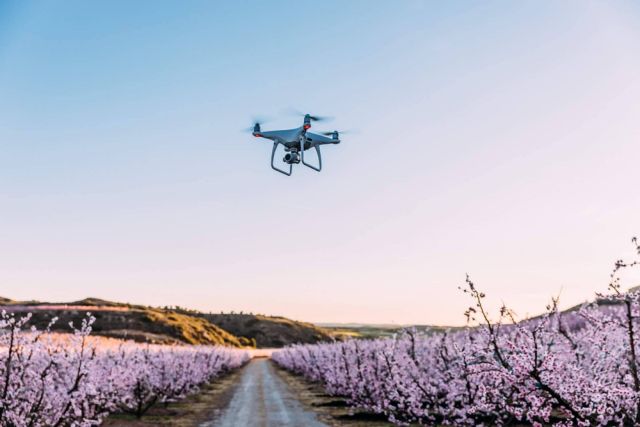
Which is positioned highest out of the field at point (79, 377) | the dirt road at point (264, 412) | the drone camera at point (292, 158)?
the drone camera at point (292, 158)

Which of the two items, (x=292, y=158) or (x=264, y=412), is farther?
(x=264, y=412)

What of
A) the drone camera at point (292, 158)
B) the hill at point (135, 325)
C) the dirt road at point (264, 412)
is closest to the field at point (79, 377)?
the dirt road at point (264, 412)

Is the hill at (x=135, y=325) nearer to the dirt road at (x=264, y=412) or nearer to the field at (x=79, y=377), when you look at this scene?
the dirt road at (x=264, y=412)

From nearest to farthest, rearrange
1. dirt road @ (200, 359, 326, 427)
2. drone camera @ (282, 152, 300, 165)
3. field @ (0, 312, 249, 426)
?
field @ (0, 312, 249, 426) → drone camera @ (282, 152, 300, 165) → dirt road @ (200, 359, 326, 427)

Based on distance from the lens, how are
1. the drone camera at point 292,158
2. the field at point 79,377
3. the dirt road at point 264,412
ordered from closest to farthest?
the field at point 79,377, the drone camera at point 292,158, the dirt road at point 264,412

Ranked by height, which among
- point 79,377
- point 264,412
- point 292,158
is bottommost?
point 264,412

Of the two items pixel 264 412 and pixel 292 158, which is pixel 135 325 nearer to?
pixel 264 412

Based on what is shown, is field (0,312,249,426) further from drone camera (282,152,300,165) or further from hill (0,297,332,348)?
hill (0,297,332,348)

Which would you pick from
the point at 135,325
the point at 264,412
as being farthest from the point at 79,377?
the point at 135,325

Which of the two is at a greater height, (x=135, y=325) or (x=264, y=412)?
(x=135, y=325)

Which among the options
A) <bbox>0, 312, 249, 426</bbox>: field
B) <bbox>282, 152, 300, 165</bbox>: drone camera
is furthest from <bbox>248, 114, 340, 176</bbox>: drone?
<bbox>0, 312, 249, 426</bbox>: field

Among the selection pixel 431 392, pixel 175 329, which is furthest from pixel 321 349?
pixel 175 329
